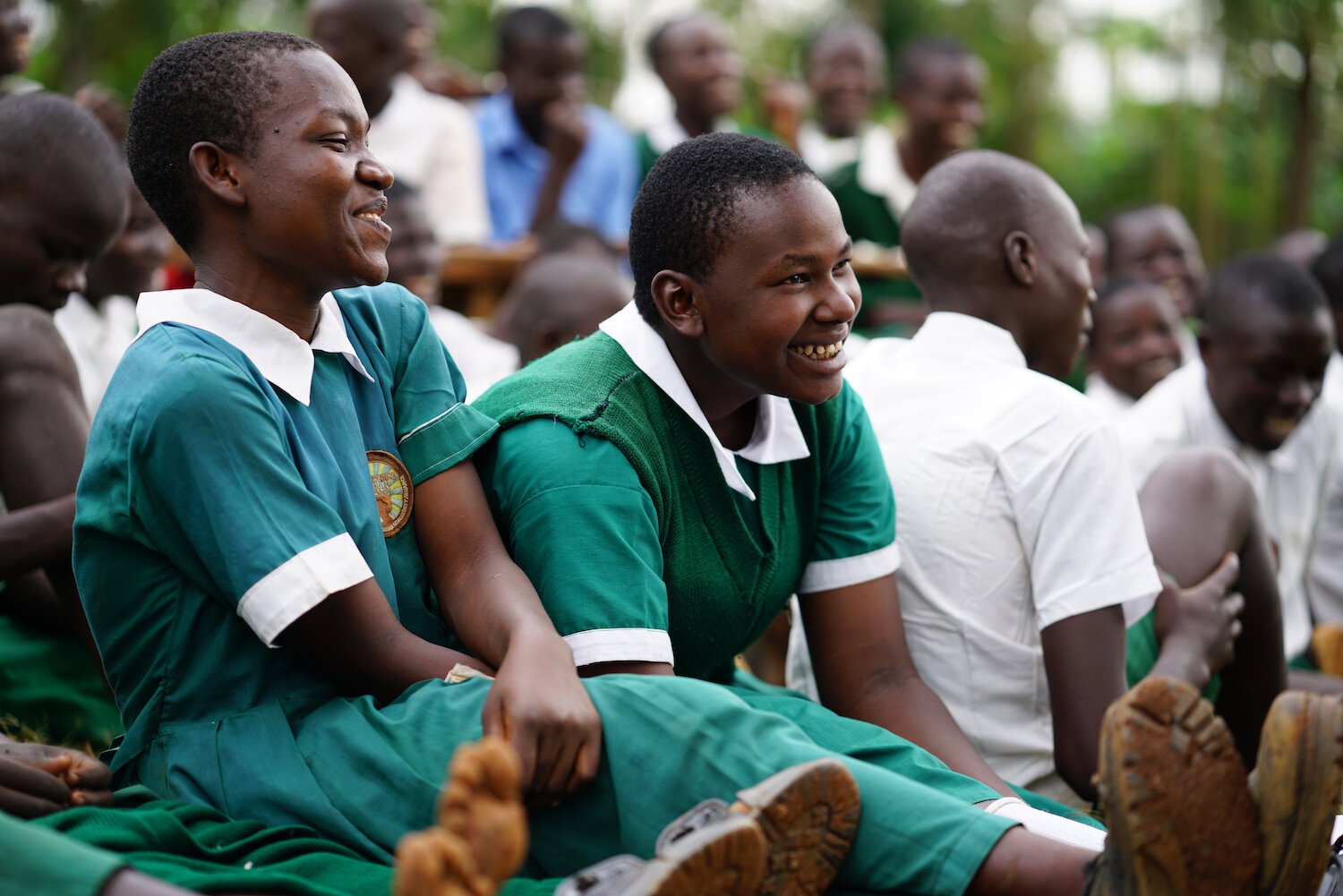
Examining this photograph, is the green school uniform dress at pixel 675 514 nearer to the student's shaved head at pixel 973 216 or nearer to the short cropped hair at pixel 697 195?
the short cropped hair at pixel 697 195

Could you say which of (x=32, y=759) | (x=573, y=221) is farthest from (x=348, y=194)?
(x=573, y=221)

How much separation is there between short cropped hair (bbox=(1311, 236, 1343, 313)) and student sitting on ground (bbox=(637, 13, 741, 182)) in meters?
2.60

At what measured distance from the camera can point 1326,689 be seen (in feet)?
12.4

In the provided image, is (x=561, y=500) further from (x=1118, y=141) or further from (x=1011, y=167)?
(x=1118, y=141)

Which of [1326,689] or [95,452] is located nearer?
[95,452]

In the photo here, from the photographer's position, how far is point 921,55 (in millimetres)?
6574

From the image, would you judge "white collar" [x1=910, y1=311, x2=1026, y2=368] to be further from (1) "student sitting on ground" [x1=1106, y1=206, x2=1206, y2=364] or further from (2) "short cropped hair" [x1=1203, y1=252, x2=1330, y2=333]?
(1) "student sitting on ground" [x1=1106, y1=206, x2=1206, y2=364]

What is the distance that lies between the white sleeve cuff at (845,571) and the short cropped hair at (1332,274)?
3343 mm

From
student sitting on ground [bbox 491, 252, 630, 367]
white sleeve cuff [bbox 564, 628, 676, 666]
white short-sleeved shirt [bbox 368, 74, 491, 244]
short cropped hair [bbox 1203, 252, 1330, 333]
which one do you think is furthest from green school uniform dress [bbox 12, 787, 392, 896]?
white short-sleeved shirt [bbox 368, 74, 491, 244]

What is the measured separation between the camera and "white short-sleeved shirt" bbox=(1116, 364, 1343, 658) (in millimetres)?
4211

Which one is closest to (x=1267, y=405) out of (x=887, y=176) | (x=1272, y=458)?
(x=1272, y=458)

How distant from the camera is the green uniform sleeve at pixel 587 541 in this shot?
7.23 feet

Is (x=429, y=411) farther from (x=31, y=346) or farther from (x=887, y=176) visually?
(x=887, y=176)

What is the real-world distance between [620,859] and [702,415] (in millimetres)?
970
